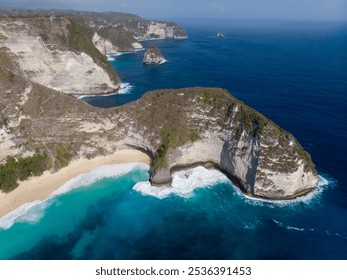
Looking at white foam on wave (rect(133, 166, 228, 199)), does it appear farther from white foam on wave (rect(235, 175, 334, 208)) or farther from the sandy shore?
the sandy shore

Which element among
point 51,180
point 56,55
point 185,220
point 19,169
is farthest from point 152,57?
point 185,220

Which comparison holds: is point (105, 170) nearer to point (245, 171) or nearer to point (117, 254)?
point (117, 254)

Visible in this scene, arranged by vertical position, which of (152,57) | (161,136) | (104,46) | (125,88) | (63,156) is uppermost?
(104,46)

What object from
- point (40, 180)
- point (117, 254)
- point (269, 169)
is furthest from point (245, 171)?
point (40, 180)

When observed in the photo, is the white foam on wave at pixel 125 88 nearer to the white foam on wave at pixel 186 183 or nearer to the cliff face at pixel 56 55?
the cliff face at pixel 56 55

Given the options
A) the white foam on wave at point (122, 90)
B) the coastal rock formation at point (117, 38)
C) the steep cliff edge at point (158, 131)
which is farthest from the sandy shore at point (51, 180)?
the coastal rock formation at point (117, 38)

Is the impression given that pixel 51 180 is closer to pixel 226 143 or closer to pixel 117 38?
pixel 226 143

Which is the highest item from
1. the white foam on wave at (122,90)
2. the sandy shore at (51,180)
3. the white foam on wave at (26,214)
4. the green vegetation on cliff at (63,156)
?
the white foam on wave at (122,90)
